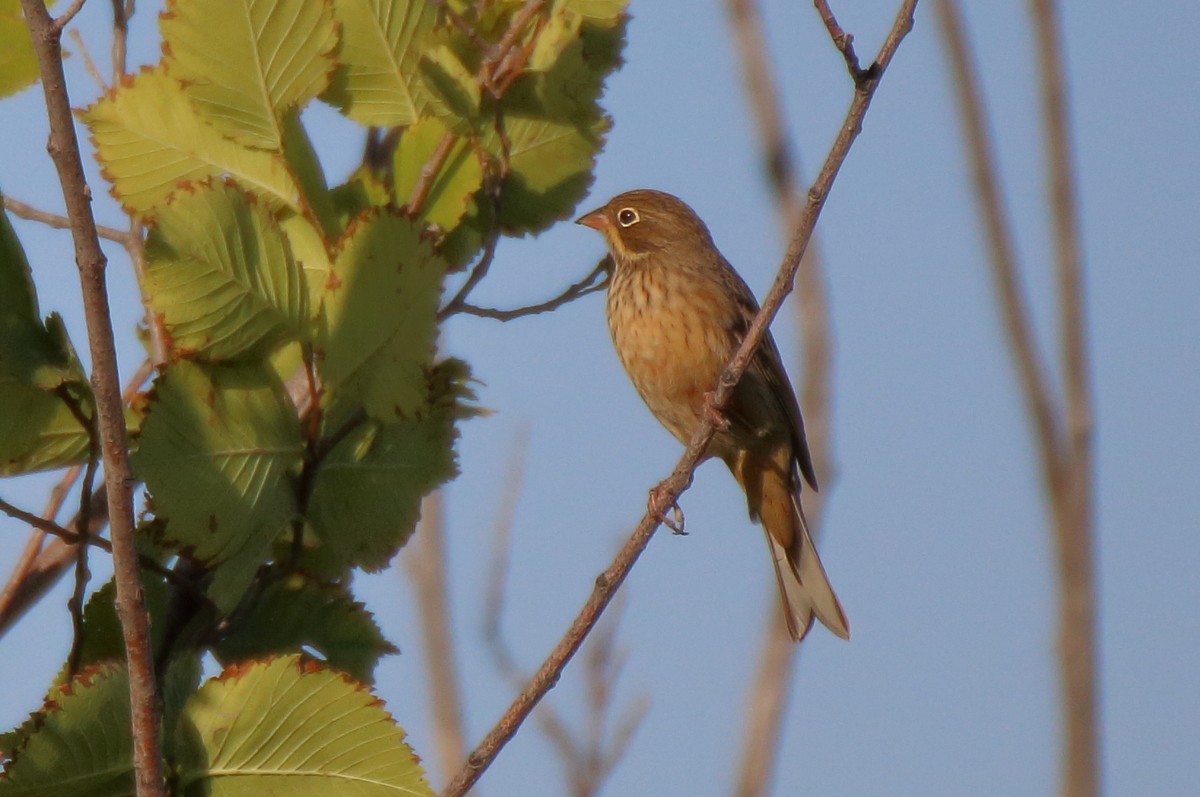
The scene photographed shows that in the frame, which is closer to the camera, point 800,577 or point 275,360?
point 275,360

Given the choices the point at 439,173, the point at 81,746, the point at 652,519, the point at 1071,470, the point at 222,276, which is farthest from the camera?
the point at 1071,470

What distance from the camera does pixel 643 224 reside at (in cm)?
531

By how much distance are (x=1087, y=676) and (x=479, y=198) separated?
2098 mm

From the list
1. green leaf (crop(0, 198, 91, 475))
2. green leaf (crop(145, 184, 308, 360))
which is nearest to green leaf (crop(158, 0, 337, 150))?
green leaf (crop(145, 184, 308, 360))

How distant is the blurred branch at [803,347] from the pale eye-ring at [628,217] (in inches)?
28.6

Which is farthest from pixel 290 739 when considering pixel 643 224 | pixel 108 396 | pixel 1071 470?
pixel 643 224

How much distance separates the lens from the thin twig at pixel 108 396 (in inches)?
57.3

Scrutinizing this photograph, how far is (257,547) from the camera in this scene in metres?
1.92

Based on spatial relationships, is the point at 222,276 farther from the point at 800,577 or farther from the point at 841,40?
the point at 800,577

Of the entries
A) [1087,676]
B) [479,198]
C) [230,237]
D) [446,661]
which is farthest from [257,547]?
[446,661]

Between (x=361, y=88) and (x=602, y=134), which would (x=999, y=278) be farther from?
(x=361, y=88)

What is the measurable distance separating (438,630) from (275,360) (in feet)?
12.2

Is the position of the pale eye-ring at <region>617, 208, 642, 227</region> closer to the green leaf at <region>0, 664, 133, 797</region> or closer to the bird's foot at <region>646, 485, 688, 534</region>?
the bird's foot at <region>646, 485, 688, 534</region>

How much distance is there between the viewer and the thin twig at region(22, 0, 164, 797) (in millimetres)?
1456
